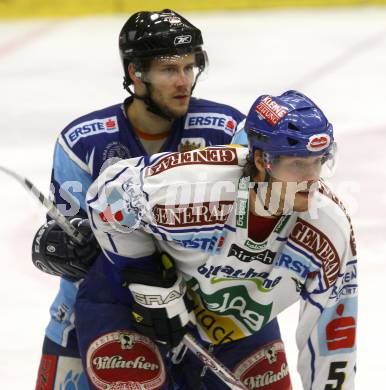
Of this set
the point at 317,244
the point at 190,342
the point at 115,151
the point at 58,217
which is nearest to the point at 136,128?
the point at 115,151

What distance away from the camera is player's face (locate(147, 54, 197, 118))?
369 centimetres

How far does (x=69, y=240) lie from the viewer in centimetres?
335

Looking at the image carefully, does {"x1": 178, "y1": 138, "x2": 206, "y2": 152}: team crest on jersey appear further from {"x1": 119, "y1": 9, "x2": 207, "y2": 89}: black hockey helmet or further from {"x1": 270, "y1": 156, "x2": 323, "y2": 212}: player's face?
{"x1": 270, "y1": 156, "x2": 323, "y2": 212}: player's face

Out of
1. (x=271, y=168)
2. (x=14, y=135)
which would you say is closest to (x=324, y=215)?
(x=271, y=168)

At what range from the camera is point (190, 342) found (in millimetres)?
3281

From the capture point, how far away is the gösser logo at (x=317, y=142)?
2.86 meters

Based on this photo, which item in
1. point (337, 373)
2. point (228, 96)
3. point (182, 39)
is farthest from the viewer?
point (228, 96)

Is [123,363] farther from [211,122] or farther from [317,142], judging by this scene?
[211,122]

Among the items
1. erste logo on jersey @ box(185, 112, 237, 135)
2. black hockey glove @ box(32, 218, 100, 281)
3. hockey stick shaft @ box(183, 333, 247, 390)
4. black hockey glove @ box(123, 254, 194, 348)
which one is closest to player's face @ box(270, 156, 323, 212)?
black hockey glove @ box(123, 254, 194, 348)

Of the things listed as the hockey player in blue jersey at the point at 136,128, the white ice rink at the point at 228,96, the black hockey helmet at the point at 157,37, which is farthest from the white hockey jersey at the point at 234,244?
the white ice rink at the point at 228,96

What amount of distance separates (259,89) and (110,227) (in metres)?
4.09

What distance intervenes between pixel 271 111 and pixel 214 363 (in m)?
0.77

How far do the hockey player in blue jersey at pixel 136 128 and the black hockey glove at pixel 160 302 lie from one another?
1.22 feet

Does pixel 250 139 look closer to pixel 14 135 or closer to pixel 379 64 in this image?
pixel 14 135
